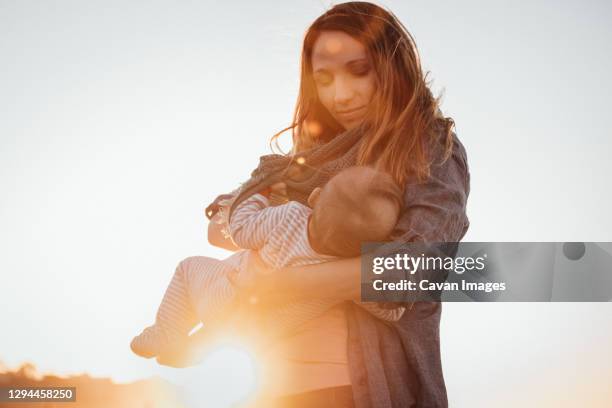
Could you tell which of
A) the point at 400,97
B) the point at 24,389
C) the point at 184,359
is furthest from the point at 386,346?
the point at 24,389

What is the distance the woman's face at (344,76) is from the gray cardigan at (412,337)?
0.41 m

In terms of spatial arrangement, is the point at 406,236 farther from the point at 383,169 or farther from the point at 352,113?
the point at 352,113

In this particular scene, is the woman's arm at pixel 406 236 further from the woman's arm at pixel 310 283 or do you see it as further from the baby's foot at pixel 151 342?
the baby's foot at pixel 151 342

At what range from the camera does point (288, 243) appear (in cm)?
178

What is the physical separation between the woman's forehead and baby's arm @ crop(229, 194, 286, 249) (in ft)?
1.79

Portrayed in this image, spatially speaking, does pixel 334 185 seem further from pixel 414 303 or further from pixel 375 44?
pixel 375 44

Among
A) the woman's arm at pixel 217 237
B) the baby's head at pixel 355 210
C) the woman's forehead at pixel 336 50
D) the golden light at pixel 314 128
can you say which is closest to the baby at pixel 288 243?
the baby's head at pixel 355 210

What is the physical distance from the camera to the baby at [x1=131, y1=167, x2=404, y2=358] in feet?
5.29

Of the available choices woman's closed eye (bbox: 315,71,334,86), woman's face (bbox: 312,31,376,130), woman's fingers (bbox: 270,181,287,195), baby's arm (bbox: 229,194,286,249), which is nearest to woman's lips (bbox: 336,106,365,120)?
woman's face (bbox: 312,31,376,130)

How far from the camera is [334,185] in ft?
5.40

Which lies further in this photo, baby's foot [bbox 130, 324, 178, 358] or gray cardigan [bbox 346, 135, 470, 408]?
baby's foot [bbox 130, 324, 178, 358]

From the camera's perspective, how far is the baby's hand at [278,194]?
1993 millimetres

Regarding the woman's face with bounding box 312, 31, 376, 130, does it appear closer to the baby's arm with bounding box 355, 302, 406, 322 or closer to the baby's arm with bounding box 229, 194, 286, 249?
the baby's arm with bounding box 229, 194, 286, 249

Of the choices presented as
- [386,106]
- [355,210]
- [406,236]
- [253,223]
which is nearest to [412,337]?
[406,236]
